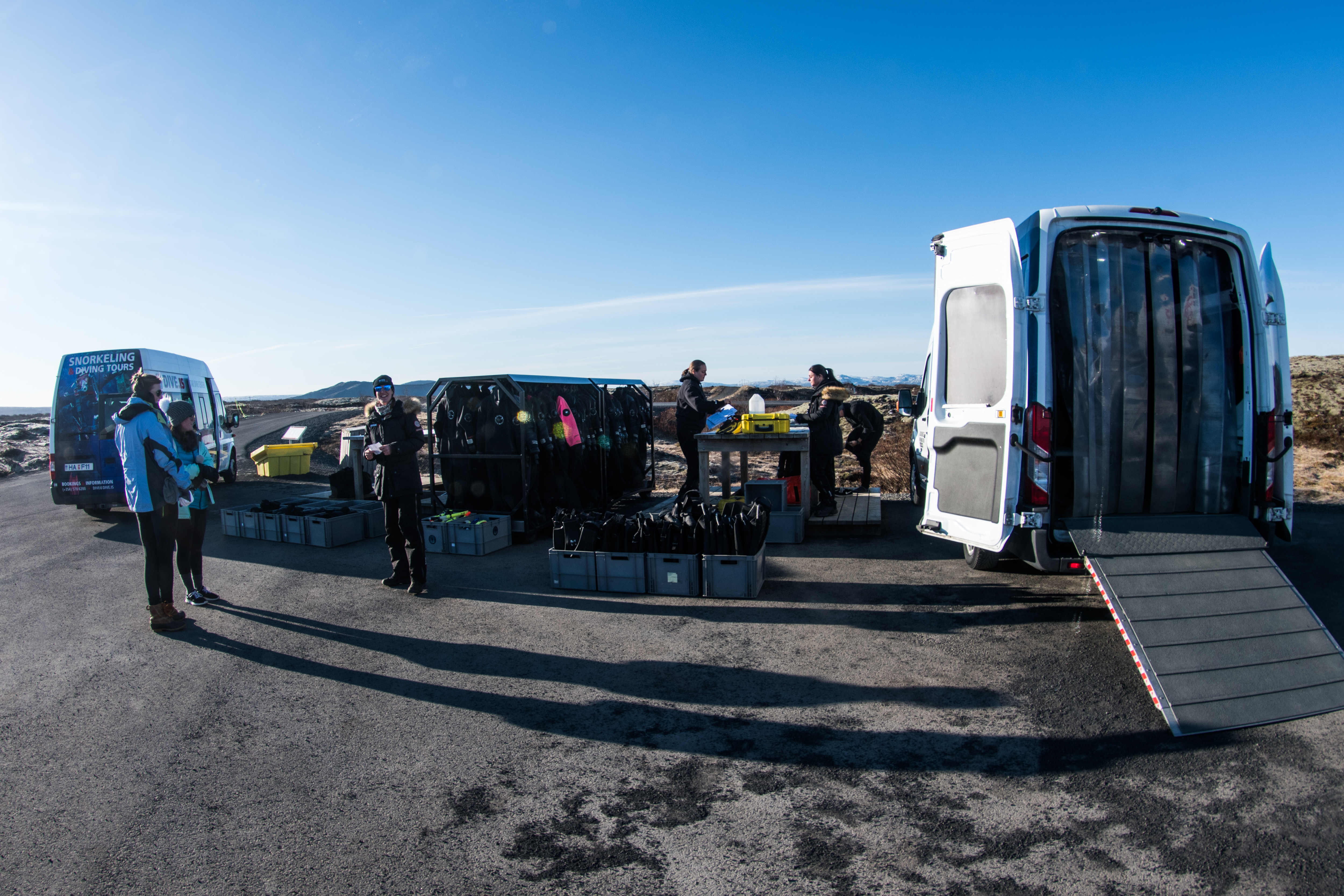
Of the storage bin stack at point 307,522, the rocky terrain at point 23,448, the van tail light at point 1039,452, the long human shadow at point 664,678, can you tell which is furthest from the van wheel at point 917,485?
the rocky terrain at point 23,448

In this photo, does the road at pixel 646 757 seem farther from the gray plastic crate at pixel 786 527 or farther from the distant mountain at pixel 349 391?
the distant mountain at pixel 349 391

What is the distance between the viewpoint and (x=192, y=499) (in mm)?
6316

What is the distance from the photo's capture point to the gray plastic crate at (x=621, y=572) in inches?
263

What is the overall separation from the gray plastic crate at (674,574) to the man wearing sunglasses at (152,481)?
13.2 ft

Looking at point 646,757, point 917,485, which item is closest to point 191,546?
point 646,757

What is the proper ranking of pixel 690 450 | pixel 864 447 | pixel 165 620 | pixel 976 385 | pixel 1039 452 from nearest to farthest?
1. pixel 1039 452
2. pixel 976 385
3. pixel 165 620
4. pixel 864 447
5. pixel 690 450

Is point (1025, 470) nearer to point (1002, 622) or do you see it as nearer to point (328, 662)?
point (1002, 622)

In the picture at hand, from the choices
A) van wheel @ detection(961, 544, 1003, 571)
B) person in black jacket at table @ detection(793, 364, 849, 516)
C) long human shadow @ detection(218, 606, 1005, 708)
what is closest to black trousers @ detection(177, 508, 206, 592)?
long human shadow @ detection(218, 606, 1005, 708)

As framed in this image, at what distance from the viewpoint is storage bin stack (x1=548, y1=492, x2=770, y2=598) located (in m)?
6.50

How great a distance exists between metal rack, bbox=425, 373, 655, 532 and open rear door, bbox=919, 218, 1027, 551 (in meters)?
4.94

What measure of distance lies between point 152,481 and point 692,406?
644cm

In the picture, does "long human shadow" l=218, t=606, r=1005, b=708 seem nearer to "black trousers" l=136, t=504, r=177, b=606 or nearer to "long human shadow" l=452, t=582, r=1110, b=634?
"long human shadow" l=452, t=582, r=1110, b=634

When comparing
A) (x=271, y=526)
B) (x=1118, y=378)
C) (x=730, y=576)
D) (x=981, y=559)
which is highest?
(x=1118, y=378)

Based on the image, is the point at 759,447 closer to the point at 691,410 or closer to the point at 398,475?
the point at 691,410
